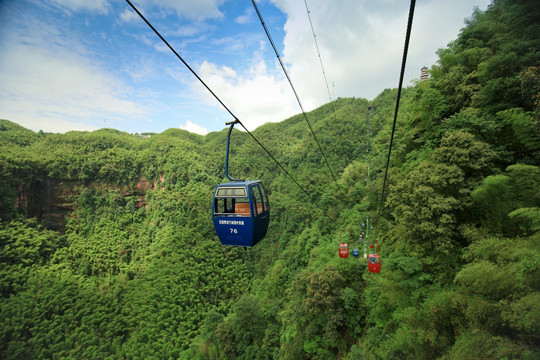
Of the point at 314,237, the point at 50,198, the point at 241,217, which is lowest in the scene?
the point at 314,237

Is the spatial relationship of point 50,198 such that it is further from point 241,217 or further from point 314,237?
point 241,217

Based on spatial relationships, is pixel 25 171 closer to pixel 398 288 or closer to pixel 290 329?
pixel 290 329

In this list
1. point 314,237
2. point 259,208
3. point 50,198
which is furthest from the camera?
point 50,198

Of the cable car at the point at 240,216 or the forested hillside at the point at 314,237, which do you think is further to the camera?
the forested hillside at the point at 314,237

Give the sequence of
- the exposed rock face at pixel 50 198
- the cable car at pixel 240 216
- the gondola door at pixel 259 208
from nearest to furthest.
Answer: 1. the cable car at pixel 240 216
2. the gondola door at pixel 259 208
3. the exposed rock face at pixel 50 198

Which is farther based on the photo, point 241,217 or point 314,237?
point 314,237

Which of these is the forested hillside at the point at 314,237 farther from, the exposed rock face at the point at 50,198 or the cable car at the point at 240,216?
the cable car at the point at 240,216

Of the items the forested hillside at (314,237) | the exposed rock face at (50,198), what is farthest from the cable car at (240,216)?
the exposed rock face at (50,198)

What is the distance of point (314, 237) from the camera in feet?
90.2

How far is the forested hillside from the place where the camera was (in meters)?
7.72

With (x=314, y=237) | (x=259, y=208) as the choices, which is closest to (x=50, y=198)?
(x=314, y=237)

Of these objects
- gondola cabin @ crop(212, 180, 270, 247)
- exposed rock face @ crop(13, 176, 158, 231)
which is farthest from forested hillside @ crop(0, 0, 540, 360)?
gondola cabin @ crop(212, 180, 270, 247)

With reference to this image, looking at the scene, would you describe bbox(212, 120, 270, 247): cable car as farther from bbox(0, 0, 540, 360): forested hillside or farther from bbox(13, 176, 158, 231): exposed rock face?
bbox(13, 176, 158, 231): exposed rock face

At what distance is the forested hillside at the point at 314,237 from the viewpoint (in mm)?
7723
